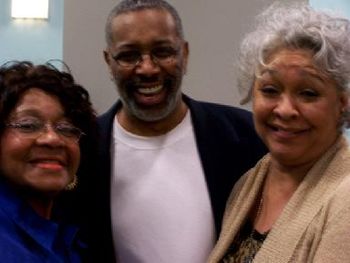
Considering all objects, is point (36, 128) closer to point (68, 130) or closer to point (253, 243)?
point (68, 130)

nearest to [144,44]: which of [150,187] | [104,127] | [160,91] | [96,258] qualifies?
[160,91]

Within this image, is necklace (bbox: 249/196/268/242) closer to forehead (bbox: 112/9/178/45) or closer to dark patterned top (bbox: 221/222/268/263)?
dark patterned top (bbox: 221/222/268/263)

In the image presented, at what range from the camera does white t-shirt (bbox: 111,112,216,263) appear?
174 cm

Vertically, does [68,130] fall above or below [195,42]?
below

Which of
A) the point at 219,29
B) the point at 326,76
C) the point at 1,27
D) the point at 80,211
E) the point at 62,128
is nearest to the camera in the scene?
the point at 326,76

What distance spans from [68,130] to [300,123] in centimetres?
57

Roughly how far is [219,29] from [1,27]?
1.75 metres

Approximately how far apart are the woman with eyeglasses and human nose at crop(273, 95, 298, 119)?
1.71 feet

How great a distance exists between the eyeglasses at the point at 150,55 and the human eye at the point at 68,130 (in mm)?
390

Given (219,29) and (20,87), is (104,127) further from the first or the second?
(219,29)

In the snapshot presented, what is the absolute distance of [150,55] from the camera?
5.82 feet

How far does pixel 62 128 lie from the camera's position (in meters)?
1.41

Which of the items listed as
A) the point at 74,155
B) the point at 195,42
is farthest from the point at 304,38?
the point at 195,42

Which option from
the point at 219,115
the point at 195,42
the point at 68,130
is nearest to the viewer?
the point at 68,130
